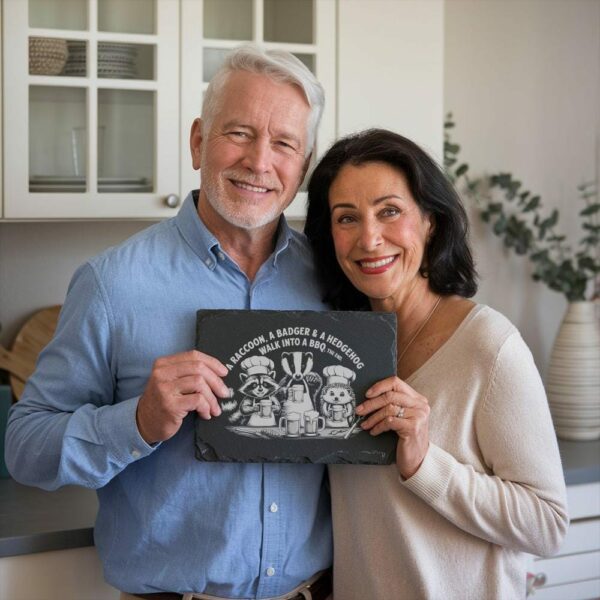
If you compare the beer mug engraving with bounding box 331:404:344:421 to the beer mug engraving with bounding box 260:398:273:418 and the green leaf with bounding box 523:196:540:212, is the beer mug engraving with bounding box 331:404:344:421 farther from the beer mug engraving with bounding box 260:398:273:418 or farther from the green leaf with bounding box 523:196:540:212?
the green leaf with bounding box 523:196:540:212

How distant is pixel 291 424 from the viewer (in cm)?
150

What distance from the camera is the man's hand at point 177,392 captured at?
142cm

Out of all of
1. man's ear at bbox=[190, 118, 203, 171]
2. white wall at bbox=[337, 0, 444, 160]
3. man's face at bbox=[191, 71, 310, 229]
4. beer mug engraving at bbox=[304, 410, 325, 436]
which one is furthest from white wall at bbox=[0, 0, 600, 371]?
beer mug engraving at bbox=[304, 410, 325, 436]

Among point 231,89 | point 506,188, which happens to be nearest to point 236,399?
point 231,89

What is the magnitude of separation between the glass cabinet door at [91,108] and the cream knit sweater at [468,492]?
0.93 metres

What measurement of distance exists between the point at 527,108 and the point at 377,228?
1.62 meters

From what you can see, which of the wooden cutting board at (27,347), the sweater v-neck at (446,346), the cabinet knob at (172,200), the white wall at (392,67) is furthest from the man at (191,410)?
the wooden cutting board at (27,347)

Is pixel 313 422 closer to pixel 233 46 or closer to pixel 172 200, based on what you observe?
pixel 172 200

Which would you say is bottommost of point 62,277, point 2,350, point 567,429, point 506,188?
point 567,429

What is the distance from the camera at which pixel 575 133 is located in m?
3.11

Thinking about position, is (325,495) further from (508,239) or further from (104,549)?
(508,239)

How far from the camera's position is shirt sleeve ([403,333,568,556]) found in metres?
1.49

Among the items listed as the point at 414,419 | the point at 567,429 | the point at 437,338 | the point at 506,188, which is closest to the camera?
the point at 414,419

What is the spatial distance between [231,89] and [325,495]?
651mm
